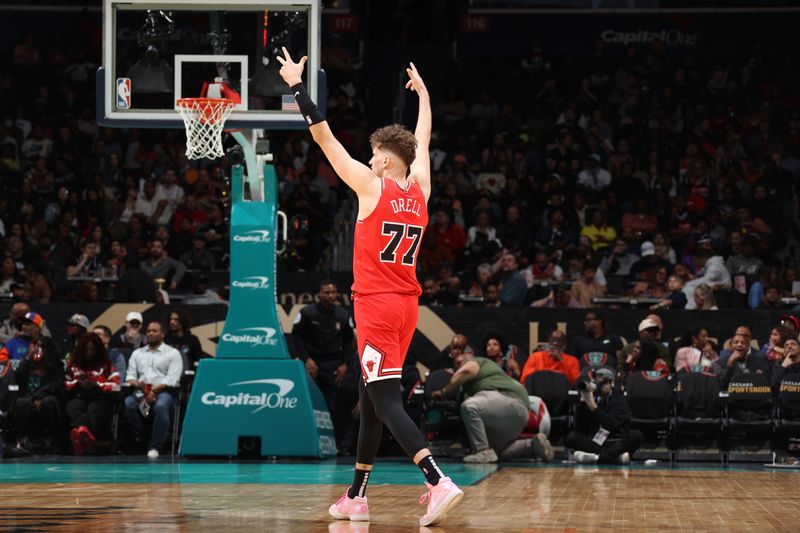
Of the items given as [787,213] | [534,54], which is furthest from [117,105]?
[534,54]

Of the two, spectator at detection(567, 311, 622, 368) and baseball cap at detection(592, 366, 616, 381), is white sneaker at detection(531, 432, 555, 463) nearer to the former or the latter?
baseball cap at detection(592, 366, 616, 381)

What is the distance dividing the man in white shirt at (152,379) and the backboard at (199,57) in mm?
3613

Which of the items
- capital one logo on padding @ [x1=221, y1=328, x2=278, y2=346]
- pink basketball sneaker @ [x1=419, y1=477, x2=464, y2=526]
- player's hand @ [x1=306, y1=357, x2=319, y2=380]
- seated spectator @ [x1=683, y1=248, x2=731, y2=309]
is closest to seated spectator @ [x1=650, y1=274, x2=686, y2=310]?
seated spectator @ [x1=683, y1=248, x2=731, y2=309]

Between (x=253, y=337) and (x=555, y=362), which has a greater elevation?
(x=253, y=337)

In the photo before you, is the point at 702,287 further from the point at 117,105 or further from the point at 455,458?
the point at 117,105

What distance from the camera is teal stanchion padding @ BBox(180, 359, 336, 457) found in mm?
14359

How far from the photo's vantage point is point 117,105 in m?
13.0

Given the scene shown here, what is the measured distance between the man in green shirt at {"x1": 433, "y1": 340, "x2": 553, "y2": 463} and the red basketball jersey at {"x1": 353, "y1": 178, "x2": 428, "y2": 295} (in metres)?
6.73

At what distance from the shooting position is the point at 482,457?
46.7 feet

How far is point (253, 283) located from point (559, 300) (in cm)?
505

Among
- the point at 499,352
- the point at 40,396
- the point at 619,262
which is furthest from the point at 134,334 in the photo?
the point at 619,262

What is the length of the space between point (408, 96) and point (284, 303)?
843cm

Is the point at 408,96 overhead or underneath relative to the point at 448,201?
overhead

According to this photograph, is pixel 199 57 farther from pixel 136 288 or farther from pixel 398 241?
pixel 398 241
